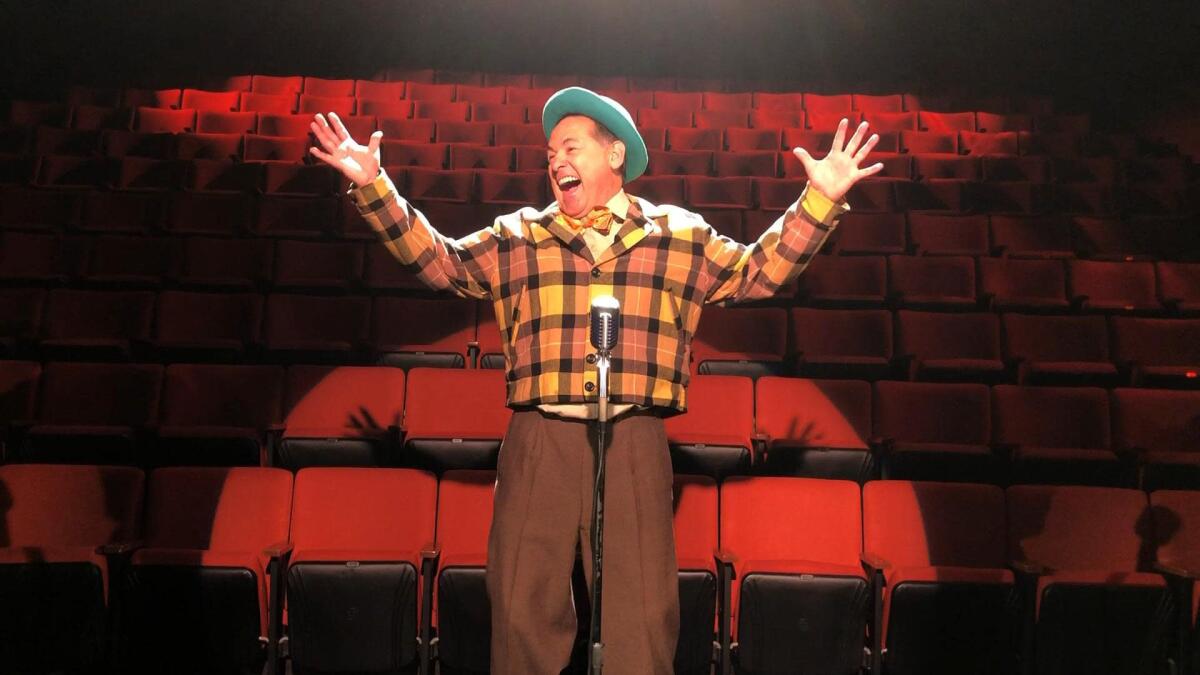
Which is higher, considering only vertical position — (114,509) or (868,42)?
(868,42)

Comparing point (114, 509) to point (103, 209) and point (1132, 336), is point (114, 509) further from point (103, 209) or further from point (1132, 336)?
point (1132, 336)

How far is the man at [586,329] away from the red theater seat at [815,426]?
1.18m

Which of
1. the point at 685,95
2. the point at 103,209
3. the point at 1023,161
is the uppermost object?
the point at 685,95

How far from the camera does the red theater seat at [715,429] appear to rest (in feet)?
7.64

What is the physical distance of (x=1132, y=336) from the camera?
3174mm

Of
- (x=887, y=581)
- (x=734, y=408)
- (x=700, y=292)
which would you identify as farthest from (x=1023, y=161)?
(x=700, y=292)

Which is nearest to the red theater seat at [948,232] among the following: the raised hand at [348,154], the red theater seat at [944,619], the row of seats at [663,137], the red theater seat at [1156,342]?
the red theater seat at [1156,342]

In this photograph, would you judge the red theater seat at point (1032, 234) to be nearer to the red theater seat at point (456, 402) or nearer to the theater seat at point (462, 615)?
the red theater seat at point (456, 402)

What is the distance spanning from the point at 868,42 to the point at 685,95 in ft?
4.32

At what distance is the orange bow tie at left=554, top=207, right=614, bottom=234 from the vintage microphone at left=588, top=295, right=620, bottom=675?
190 mm

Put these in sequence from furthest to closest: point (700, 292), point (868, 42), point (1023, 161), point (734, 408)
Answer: point (868, 42)
point (1023, 161)
point (734, 408)
point (700, 292)

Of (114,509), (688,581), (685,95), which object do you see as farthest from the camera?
(685,95)

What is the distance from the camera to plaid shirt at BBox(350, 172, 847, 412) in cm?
122

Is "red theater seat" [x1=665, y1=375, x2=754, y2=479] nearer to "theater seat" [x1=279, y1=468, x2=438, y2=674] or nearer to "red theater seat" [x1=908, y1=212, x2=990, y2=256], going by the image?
"theater seat" [x1=279, y1=468, x2=438, y2=674]
